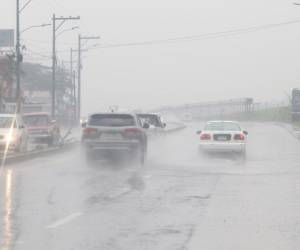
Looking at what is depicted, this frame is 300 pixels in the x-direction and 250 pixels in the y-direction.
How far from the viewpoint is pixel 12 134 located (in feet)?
98.9

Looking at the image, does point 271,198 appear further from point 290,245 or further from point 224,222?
point 290,245

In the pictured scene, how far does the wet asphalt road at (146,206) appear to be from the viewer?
10.9 m

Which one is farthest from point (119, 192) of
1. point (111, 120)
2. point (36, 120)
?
point (36, 120)

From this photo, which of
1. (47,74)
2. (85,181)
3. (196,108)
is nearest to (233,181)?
(85,181)

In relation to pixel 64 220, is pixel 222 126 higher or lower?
higher

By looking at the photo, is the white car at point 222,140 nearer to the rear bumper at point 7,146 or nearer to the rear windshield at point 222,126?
the rear windshield at point 222,126

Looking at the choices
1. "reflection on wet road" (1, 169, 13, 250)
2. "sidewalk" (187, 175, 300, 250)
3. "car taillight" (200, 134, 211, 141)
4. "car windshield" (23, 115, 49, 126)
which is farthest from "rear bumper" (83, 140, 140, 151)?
"car windshield" (23, 115, 49, 126)

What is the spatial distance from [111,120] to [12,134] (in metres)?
5.04

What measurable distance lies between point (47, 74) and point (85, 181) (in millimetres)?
85246

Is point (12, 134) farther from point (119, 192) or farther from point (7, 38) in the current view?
point (7, 38)

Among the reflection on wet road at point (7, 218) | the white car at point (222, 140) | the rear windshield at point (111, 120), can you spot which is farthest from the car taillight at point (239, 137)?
the reflection on wet road at point (7, 218)

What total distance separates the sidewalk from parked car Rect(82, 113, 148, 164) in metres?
7.08

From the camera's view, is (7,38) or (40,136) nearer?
(40,136)

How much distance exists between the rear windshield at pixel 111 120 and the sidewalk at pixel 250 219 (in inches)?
294
